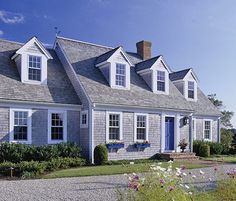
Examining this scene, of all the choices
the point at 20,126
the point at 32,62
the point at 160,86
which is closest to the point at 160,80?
the point at 160,86

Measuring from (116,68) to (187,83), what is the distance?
8973mm

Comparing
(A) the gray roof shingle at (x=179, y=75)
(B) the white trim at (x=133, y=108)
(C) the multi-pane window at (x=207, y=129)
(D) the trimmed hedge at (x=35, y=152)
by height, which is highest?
(A) the gray roof shingle at (x=179, y=75)

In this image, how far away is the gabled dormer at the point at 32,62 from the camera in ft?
61.9

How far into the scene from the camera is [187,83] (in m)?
27.9

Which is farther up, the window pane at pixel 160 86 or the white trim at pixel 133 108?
the window pane at pixel 160 86

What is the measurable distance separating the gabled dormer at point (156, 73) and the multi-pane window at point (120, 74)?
251cm

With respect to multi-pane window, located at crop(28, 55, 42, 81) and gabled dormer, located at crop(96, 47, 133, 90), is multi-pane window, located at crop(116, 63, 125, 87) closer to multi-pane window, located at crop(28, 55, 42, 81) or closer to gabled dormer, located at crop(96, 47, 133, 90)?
gabled dormer, located at crop(96, 47, 133, 90)

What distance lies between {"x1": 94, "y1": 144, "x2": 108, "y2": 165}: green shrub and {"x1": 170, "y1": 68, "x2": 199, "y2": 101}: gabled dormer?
39.1 feet

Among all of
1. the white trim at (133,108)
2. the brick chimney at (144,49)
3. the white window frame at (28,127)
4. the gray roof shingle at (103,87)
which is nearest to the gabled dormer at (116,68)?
the gray roof shingle at (103,87)

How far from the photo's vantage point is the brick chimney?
27.8 m

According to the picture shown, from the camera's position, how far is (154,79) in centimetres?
2350

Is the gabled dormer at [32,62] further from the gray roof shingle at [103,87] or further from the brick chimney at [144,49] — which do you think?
the brick chimney at [144,49]

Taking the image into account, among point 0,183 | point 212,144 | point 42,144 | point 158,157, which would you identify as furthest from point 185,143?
point 0,183

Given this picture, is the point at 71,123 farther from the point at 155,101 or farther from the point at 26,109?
the point at 155,101
